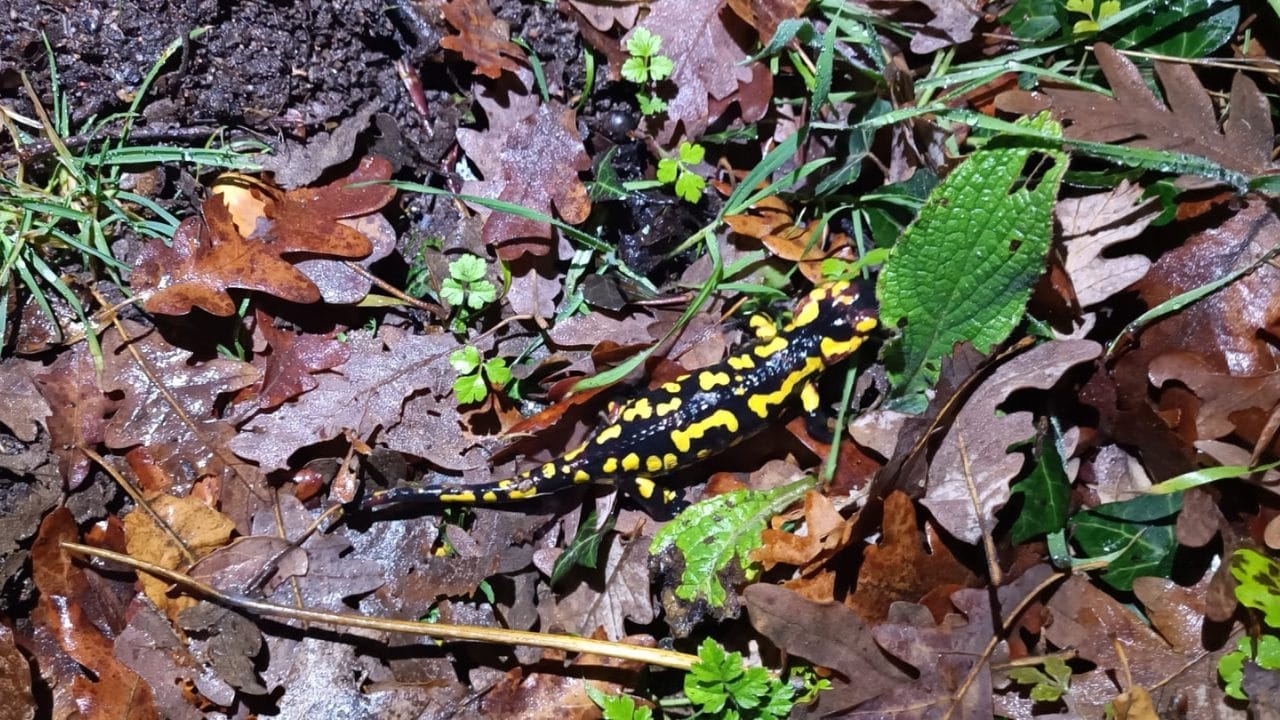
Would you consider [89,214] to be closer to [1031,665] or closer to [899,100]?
[899,100]

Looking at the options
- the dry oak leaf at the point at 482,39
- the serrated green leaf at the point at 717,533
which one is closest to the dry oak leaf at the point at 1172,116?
the serrated green leaf at the point at 717,533

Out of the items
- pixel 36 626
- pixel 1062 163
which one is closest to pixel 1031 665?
pixel 1062 163

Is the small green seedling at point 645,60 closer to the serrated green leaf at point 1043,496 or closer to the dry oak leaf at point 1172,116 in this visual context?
the dry oak leaf at point 1172,116

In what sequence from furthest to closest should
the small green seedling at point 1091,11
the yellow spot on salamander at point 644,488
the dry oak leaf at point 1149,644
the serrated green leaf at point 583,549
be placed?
the yellow spot on salamander at point 644,488 → the serrated green leaf at point 583,549 → the small green seedling at point 1091,11 → the dry oak leaf at point 1149,644

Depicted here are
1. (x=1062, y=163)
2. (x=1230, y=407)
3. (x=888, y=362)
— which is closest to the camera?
(x=1062, y=163)

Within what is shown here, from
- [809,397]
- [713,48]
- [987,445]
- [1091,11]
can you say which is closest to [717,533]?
[809,397]

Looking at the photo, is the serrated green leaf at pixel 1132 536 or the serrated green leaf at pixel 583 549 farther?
the serrated green leaf at pixel 583 549

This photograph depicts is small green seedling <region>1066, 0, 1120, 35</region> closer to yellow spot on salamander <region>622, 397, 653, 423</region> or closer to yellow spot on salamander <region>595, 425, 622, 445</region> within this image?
yellow spot on salamander <region>622, 397, 653, 423</region>

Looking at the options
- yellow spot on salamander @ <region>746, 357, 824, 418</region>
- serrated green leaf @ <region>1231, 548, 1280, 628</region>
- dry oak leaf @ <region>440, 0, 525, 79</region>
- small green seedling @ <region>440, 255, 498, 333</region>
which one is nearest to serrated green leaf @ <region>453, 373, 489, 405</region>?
small green seedling @ <region>440, 255, 498, 333</region>
